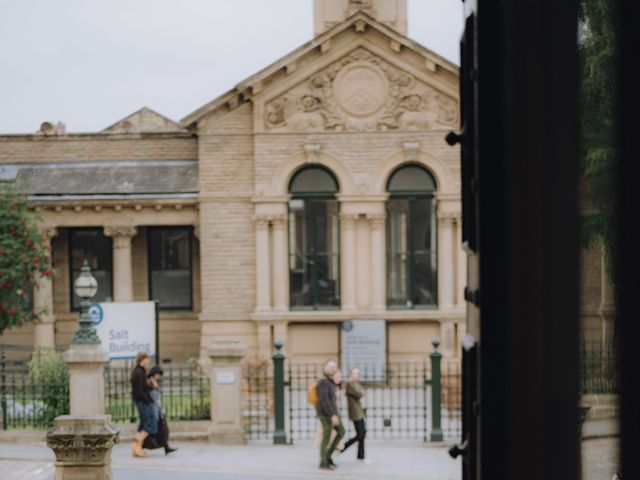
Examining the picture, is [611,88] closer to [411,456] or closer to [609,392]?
[609,392]

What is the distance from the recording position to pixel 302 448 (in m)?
17.0

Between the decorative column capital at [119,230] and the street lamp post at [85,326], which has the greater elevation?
the decorative column capital at [119,230]

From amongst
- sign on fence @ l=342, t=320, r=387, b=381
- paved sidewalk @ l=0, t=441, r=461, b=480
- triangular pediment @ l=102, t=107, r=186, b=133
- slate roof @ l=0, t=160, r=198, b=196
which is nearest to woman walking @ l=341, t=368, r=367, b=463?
paved sidewalk @ l=0, t=441, r=461, b=480

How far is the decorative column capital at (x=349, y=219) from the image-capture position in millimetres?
23781

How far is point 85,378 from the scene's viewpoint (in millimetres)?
16141

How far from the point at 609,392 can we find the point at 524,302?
0.16m

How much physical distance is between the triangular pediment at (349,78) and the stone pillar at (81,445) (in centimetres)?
1415

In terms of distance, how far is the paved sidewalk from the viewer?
14695 millimetres

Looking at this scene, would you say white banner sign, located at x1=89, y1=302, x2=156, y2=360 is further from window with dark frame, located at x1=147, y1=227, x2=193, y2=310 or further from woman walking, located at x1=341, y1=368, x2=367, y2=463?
window with dark frame, located at x1=147, y1=227, x2=193, y2=310

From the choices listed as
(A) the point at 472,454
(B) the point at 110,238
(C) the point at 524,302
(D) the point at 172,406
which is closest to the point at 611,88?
(C) the point at 524,302

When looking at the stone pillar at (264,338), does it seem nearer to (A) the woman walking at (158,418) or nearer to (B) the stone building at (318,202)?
(B) the stone building at (318,202)

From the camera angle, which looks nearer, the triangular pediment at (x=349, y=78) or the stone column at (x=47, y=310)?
the triangular pediment at (x=349, y=78)

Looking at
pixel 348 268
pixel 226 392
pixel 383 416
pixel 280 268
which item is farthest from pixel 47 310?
pixel 383 416

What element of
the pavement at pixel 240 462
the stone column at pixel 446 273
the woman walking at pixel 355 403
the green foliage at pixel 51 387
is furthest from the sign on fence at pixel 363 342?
the woman walking at pixel 355 403
